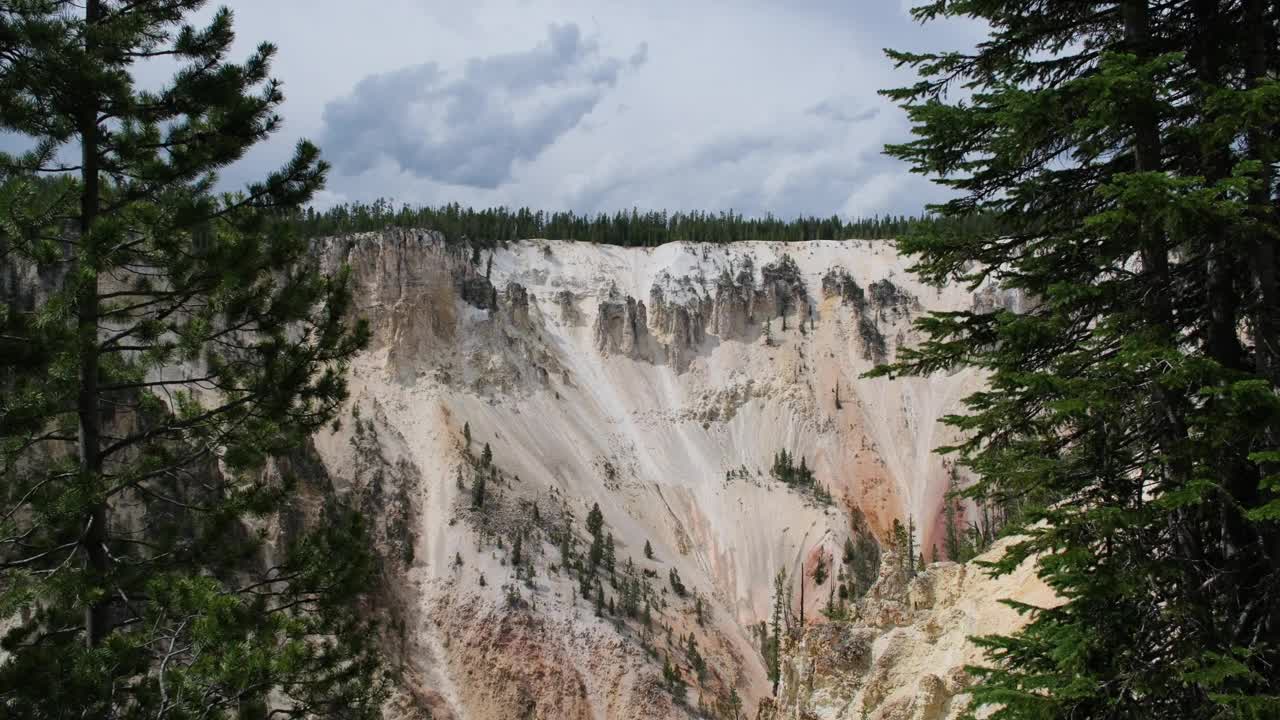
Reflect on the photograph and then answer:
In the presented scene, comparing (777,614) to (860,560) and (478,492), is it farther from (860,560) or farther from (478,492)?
(478,492)

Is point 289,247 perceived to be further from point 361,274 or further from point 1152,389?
point 361,274

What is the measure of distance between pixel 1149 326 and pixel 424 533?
154ft

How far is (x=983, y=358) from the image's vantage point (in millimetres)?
6680

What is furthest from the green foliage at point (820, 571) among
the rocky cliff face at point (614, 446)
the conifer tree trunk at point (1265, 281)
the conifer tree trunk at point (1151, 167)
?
the conifer tree trunk at point (1265, 281)

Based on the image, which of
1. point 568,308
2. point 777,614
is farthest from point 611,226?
point 777,614

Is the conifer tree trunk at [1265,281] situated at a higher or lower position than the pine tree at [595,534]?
higher

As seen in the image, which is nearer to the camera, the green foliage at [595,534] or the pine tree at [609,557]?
the green foliage at [595,534]

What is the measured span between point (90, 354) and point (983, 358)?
7471 mm

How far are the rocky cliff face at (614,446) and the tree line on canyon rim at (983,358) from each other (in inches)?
1328

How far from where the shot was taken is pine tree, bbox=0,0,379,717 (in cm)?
740

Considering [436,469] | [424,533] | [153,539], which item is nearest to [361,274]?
[436,469]

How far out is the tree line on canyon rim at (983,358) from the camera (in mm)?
5672

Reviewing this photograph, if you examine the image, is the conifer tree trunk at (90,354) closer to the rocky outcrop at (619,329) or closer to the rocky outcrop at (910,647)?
the rocky outcrop at (910,647)

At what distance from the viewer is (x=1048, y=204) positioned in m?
7.04
